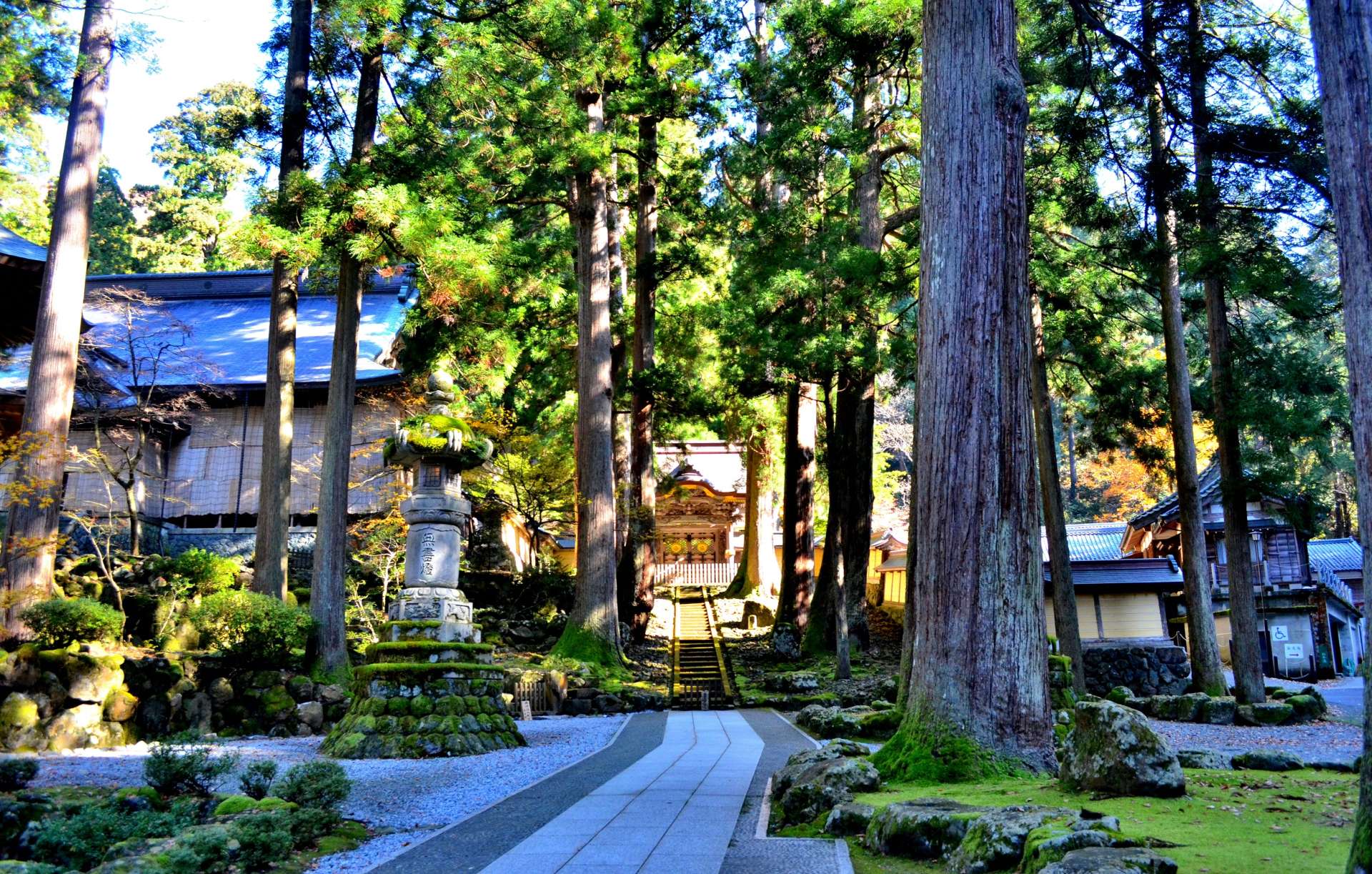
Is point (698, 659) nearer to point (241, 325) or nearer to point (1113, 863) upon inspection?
point (241, 325)

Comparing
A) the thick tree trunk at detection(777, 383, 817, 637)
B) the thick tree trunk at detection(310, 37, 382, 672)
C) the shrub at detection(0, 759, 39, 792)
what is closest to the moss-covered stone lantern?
the thick tree trunk at detection(310, 37, 382, 672)

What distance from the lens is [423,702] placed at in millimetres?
9961

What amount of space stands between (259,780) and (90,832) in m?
1.49

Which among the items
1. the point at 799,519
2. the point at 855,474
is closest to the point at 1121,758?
the point at 855,474

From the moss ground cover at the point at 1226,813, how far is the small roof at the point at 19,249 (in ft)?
52.5

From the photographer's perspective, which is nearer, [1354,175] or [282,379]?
[1354,175]

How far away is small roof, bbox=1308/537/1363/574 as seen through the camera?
27.2m

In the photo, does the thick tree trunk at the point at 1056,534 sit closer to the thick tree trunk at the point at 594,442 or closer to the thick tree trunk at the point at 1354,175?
the thick tree trunk at the point at 594,442

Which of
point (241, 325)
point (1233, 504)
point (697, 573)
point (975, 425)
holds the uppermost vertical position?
point (241, 325)

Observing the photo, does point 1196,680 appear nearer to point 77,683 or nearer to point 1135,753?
point 1135,753

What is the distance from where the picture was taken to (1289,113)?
7.77 metres

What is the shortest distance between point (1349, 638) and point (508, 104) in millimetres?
26354

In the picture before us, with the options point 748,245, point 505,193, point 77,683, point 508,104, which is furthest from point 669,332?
point 77,683

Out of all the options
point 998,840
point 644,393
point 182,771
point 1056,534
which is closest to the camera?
point 998,840
